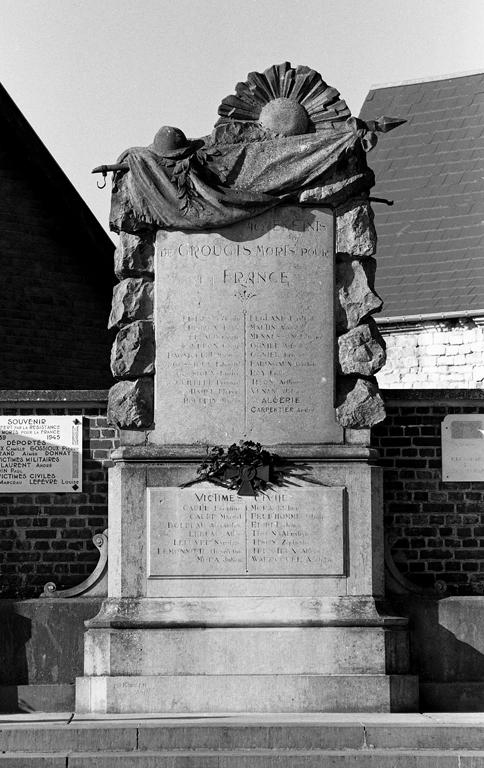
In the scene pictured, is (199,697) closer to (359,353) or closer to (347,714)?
(347,714)

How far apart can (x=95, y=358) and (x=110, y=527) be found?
9.36 meters

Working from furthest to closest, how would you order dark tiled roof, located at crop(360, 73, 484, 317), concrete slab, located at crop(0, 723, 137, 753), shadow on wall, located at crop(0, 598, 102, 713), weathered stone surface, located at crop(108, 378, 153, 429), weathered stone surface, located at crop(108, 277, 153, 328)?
dark tiled roof, located at crop(360, 73, 484, 317), shadow on wall, located at crop(0, 598, 102, 713), weathered stone surface, located at crop(108, 277, 153, 328), weathered stone surface, located at crop(108, 378, 153, 429), concrete slab, located at crop(0, 723, 137, 753)

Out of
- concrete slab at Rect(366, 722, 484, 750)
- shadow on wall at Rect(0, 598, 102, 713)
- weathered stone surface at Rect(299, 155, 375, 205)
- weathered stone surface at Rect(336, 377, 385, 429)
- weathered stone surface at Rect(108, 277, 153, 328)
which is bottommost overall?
concrete slab at Rect(366, 722, 484, 750)

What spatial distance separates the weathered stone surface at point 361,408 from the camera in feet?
44.8

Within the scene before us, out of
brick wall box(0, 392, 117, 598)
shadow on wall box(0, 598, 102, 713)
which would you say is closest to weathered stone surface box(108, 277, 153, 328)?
brick wall box(0, 392, 117, 598)

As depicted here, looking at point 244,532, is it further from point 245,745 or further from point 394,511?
point 245,745

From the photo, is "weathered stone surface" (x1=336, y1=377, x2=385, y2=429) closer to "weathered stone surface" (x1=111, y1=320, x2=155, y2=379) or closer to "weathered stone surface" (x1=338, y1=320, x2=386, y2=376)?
"weathered stone surface" (x1=338, y1=320, x2=386, y2=376)

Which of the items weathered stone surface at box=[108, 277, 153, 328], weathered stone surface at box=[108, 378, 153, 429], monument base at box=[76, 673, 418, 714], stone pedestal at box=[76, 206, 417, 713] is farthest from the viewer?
weathered stone surface at box=[108, 277, 153, 328]

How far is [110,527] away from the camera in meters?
13.6

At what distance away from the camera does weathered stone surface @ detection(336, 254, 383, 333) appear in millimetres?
13797

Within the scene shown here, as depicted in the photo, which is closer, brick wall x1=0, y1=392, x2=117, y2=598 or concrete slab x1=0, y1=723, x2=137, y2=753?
concrete slab x1=0, y1=723, x2=137, y2=753

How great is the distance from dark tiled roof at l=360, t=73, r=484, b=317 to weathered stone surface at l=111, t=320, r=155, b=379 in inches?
393

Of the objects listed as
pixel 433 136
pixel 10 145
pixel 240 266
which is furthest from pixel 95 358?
pixel 240 266

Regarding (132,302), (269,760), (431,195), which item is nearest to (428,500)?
(132,302)
